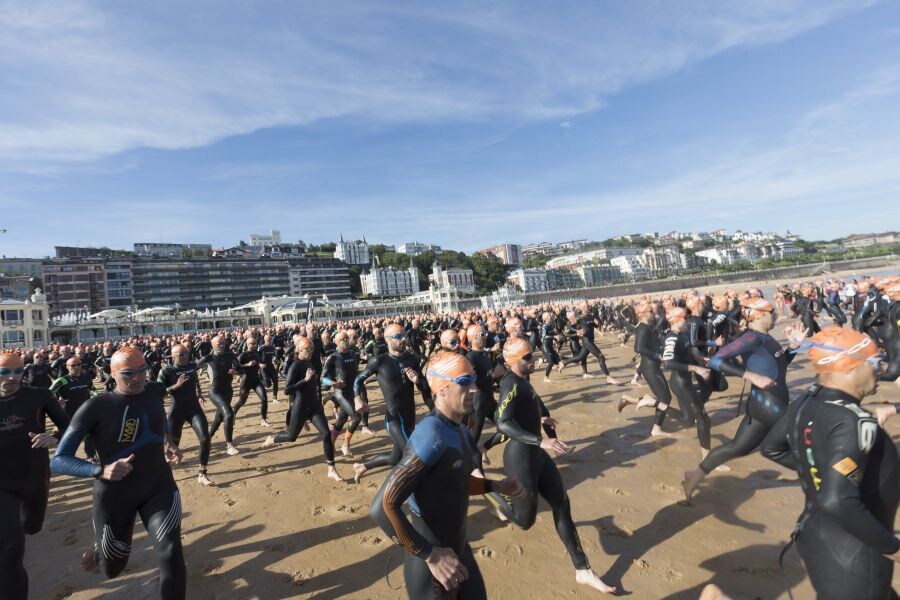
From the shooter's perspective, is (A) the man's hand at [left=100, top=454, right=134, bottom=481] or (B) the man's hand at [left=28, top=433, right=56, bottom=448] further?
(B) the man's hand at [left=28, top=433, right=56, bottom=448]

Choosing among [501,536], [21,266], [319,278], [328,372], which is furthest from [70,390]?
[319,278]

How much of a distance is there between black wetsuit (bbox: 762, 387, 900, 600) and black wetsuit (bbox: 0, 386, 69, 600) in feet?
15.5

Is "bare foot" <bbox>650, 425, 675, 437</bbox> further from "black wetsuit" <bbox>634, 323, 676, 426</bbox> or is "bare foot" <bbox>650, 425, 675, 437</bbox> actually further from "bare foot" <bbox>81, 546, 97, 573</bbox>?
"bare foot" <bbox>81, 546, 97, 573</bbox>

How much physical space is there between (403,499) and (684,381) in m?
5.16

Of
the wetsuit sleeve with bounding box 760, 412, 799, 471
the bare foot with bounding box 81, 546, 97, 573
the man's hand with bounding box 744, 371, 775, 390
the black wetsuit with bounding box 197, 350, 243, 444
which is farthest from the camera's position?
the black wetsuit with bounding box 197, 350, 243, 444

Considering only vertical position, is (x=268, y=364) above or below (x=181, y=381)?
below

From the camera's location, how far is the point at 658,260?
178000 mm

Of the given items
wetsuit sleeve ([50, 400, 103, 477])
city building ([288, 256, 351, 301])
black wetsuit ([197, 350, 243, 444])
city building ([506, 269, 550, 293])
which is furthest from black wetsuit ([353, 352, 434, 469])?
city building ([506, 269, 550, 293])

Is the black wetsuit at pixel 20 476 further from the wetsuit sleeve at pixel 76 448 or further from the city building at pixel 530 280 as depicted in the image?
the city building at pixel 530 280

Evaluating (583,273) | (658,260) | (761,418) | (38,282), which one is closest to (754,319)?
(761,418)

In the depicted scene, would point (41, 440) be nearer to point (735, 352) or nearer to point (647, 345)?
point (735, 352)

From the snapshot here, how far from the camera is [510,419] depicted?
12.5ft

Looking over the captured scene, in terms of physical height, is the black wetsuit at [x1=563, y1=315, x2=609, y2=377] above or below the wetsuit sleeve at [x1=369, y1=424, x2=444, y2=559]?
below

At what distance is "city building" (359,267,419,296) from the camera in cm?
14212
